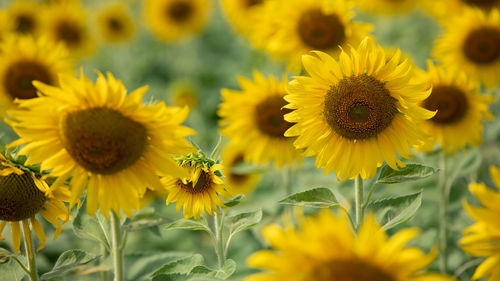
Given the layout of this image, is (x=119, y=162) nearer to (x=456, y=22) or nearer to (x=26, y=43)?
(x=26, y=43)

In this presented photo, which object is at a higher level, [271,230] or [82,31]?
[82,31]

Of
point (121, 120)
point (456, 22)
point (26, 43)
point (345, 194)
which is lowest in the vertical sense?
point (345, 194)

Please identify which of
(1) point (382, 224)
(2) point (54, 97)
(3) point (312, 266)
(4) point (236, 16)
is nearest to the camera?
(3) point (312, 266)

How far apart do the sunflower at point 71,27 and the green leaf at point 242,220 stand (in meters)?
4.16

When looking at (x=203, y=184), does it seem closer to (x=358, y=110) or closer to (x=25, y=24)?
(x=358, y=110)

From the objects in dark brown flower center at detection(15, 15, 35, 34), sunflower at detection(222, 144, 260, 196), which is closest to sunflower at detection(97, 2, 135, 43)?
dark brown flower center at detection(15, 15, 35, 34)

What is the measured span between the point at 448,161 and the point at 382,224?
4.83 feet

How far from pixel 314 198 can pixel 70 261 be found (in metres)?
0.97

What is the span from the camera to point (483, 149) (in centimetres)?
390

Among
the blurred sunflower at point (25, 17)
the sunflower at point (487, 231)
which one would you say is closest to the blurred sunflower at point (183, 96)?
the blurred sunflower at point (25, 17)

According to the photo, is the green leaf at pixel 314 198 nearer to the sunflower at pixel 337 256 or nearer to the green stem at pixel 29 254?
the sunflower at pixel 337 256

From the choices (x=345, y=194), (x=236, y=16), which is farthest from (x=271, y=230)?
(x=236, y=16)

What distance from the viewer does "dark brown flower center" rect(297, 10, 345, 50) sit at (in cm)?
336

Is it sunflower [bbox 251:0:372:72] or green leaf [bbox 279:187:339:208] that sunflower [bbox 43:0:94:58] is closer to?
sunflower [bbox 251:0:372:72]
